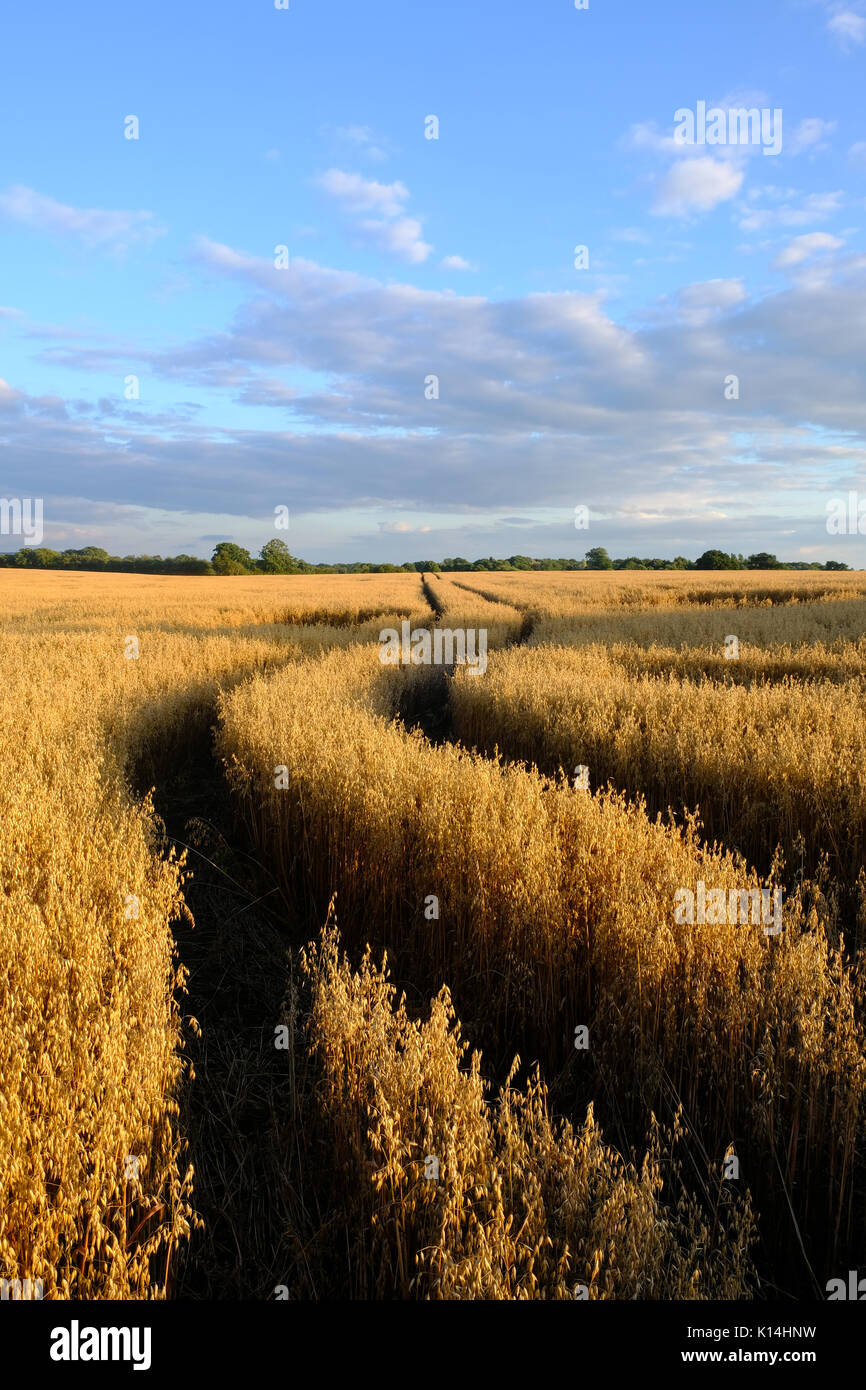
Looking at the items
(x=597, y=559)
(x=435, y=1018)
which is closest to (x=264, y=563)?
(x=597, y=559)

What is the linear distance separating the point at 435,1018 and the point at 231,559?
9793cm

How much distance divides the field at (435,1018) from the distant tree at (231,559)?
265 ft

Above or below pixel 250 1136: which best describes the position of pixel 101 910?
above

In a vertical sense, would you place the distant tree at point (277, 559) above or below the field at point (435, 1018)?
above

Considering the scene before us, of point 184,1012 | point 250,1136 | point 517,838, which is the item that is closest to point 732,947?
point 517,838

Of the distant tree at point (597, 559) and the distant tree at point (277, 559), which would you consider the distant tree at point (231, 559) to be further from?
the distant tree at point (597, 559)

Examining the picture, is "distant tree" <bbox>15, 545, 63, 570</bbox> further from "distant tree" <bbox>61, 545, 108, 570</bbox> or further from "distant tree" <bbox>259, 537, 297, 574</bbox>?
"distant tree" <bbox>259, 537, 297, 574</bbox>

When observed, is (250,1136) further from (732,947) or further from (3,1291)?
(732,947)

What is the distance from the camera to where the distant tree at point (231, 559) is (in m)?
82.1

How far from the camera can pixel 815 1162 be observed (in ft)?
7.59

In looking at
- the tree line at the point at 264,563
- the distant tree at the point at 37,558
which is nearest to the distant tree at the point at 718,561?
the tree line at the point at 264,563

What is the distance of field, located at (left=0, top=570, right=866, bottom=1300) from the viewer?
1.76m

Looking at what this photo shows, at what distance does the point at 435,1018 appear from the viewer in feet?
7.07
